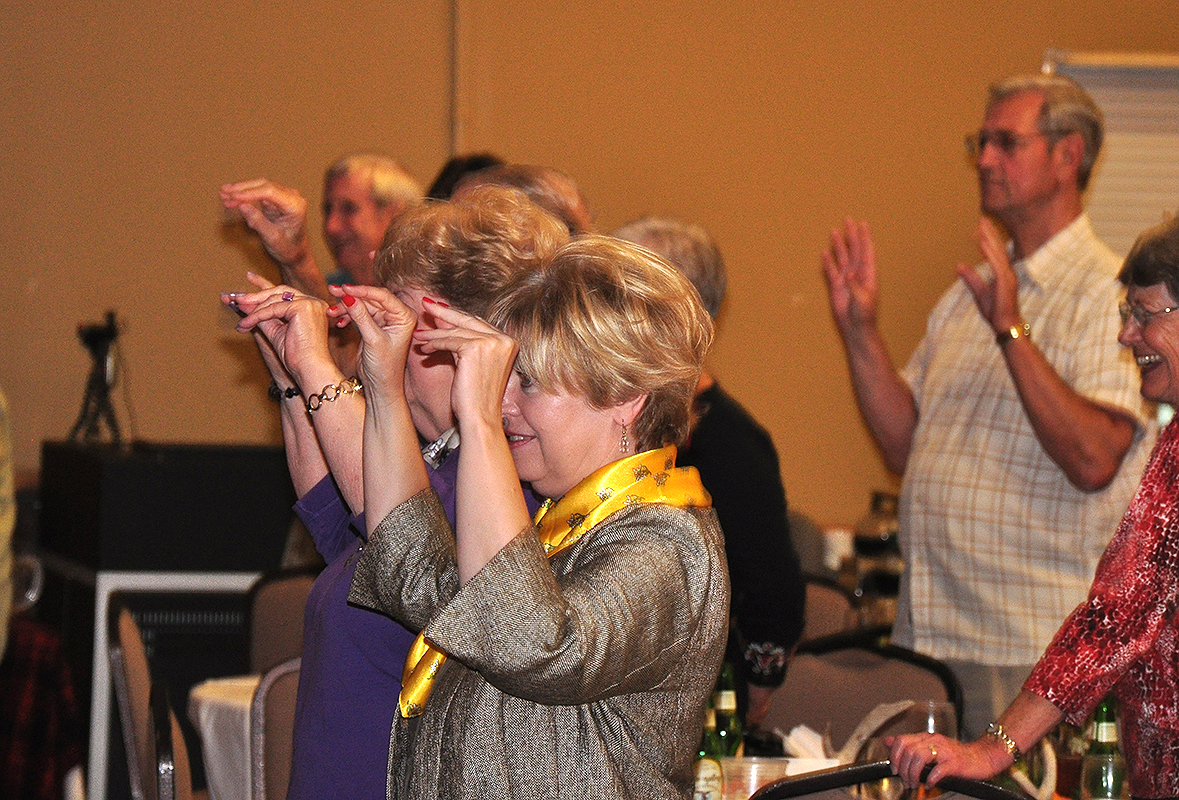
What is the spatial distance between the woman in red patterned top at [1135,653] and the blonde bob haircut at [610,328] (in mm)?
712

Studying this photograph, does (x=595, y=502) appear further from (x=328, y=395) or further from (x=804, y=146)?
(x=804, y=146)

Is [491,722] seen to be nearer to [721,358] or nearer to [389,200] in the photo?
[389,200]

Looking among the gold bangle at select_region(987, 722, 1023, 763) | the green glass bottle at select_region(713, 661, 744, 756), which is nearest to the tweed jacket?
the gold bangle at select_region(987, 722, 1023, 763)

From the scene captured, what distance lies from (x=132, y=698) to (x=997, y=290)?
6.11 feet

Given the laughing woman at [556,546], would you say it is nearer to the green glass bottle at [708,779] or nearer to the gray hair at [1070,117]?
the green glass bottle at [708,779]

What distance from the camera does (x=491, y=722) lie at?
131 centimetres

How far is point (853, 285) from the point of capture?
321 centimetres

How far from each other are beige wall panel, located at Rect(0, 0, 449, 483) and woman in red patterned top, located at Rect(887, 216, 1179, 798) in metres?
3.20

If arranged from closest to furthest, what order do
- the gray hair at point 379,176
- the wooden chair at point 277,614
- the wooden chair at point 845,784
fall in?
1. the wooden chair at point 845,784
2. the wooden chair at point 277,614
3. the gray hair at point 379,176

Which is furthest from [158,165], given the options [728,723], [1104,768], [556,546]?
[1104,768]

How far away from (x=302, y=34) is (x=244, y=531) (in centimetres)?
178

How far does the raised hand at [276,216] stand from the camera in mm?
2014

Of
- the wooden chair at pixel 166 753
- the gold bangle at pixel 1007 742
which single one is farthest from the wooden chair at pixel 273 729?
the gold bangle at pixel 1007 742

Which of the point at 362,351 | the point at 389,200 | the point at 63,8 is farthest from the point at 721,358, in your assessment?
the point at 362,351
